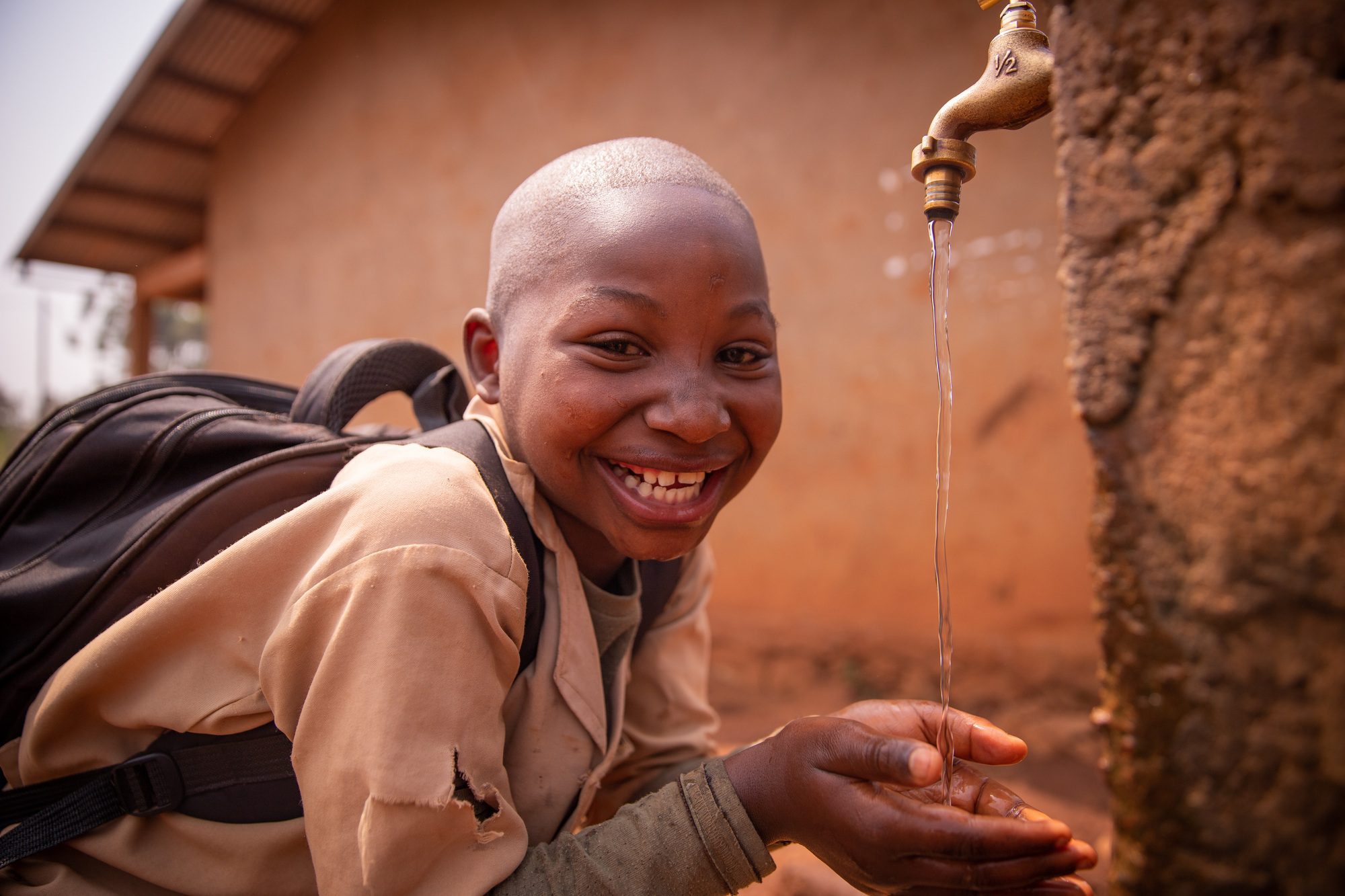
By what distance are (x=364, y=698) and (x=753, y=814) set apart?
530 mm

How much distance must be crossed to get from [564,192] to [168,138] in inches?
246

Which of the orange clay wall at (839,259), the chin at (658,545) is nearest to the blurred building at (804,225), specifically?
the orange clay wall at (839,259)

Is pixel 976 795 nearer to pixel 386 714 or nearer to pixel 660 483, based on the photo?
pixel 660 483

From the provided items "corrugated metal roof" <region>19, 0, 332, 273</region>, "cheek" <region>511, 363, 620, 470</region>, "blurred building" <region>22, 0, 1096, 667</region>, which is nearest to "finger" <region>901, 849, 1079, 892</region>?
"cheek" <region>511, 363, 620, 470</region>

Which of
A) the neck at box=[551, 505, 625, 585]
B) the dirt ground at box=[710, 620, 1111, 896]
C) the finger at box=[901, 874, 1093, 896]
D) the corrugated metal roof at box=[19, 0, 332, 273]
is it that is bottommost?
the dirt ground at box=[710, 620, 1111, 896]

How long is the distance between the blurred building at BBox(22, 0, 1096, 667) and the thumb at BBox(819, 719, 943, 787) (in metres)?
2.63

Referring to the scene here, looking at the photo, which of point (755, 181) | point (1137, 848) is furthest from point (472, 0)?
point (1137, 848)

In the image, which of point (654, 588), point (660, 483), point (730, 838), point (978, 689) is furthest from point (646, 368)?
point (978, 689)

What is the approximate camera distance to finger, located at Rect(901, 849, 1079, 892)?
998mm

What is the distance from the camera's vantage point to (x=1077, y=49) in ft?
2.77

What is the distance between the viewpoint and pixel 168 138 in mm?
6477

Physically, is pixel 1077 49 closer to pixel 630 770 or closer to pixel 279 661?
pixel 279 661

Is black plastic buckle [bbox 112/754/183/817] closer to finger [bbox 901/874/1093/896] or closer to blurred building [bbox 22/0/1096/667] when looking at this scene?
finger [bbox 901/874/1093/896]

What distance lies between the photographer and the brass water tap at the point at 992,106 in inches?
48.4
